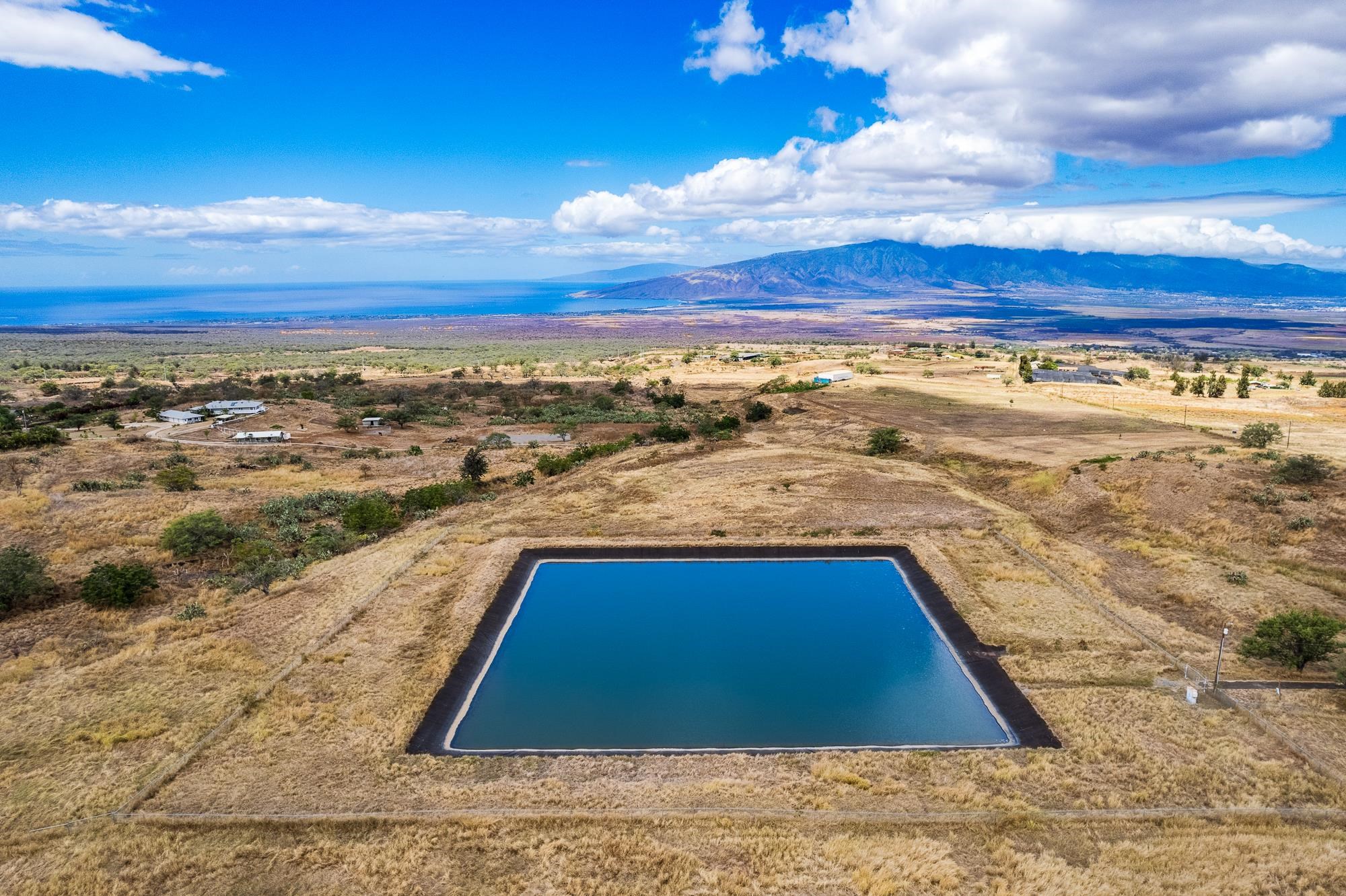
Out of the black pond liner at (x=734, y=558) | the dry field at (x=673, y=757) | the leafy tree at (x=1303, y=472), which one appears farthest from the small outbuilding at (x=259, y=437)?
the leafy tree at (x=1303, y=472)

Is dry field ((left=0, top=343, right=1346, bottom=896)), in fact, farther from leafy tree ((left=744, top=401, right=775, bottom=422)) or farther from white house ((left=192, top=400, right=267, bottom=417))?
white house ((left=192, top=400, right=267, bottom=417))

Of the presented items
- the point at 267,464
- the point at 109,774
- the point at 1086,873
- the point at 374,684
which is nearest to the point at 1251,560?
the point at 1086,873

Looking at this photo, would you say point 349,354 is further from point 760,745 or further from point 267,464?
point 760,745

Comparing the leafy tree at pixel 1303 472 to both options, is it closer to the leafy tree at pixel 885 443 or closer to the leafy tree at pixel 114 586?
the leafy tree at pixel 885 443

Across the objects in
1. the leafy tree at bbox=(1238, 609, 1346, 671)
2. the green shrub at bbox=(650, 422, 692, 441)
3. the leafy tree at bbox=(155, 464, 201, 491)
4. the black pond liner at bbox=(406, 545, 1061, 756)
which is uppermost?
the green shrub at bbox=(650, 422, 692, 441)

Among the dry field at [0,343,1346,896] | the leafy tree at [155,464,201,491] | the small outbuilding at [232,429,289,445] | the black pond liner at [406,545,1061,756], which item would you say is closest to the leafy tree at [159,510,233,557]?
the dry field at [0,343,1346,896]

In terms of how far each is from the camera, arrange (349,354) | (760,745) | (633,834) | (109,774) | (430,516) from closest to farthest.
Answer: (633,834) → (109,774) → (760,745) → (430,516) → (349,354)
